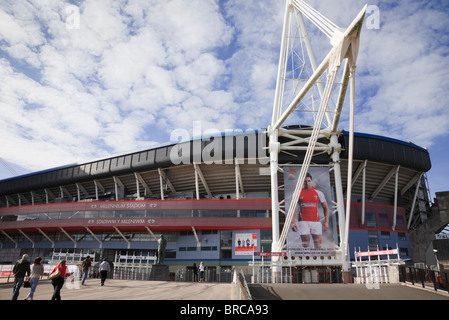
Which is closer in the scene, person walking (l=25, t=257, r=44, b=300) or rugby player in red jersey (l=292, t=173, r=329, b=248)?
person walking (l=25, t=257, r=44, b=300)

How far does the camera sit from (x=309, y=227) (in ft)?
95.0

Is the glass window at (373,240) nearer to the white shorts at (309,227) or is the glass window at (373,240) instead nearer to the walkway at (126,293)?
the white shorts at (309,227)

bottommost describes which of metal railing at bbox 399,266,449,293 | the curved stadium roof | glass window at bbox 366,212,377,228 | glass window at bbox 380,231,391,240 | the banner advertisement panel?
metal railing at bbox 399,266,449,293

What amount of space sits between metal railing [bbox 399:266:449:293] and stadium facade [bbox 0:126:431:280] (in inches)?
599

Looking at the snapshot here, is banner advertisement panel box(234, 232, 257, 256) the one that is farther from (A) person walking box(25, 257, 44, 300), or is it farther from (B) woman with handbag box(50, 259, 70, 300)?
(B) woman with handbag box(50, 259, 70, 300)

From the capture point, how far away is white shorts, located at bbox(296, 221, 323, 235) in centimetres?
2878

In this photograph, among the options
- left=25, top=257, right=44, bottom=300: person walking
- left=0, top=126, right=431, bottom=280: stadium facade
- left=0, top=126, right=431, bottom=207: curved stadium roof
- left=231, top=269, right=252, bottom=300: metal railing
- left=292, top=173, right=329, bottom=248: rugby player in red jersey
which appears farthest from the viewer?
left=0, top=126, right=431, bottom=280: stadium facade

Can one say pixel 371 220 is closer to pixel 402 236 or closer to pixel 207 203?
pixel 402 236

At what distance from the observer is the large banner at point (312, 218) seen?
92.8 feet

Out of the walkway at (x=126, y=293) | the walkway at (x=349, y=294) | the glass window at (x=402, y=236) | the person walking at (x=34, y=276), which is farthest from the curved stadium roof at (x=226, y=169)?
the person walking at (x=34, y=276)

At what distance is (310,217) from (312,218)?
0.22 m

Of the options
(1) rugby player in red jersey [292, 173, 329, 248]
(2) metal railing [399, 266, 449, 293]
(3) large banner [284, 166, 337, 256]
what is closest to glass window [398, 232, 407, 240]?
(3) large banner [284, 166, 337, 256]
